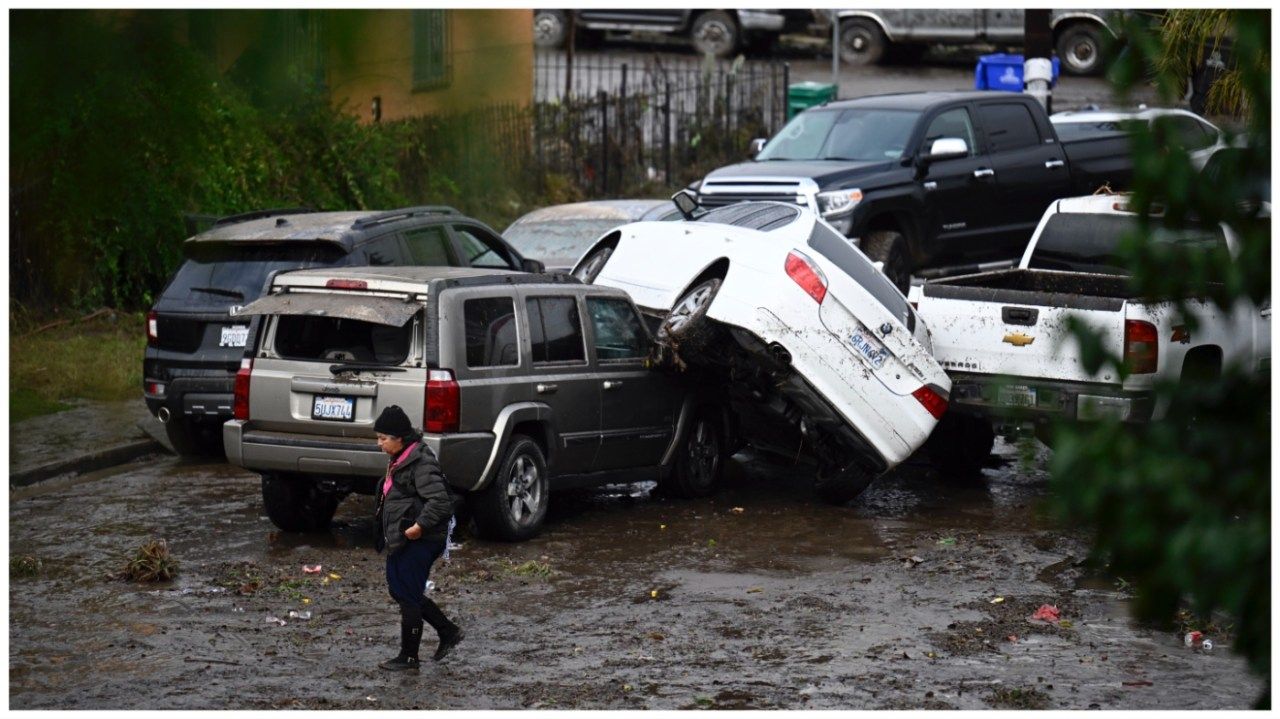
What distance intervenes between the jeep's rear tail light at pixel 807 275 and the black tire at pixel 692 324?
0.51 meters

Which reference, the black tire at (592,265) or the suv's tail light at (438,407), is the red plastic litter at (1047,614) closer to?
the suv's tail light at (438,407)

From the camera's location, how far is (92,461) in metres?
12.5

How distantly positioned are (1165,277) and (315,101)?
1371 millimetres

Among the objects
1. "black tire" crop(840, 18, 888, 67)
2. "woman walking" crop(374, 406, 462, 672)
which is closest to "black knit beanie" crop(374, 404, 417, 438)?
"woman walking" crop(374, 406, 462, 672)

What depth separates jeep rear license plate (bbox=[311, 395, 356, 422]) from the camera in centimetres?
960

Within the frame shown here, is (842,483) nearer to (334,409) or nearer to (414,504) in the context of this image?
(334,409)

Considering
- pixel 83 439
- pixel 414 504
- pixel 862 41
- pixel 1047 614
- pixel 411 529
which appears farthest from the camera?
pixel 862 41

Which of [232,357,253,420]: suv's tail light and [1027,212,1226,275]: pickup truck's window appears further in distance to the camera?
[1027,212,1226,275]: pickup truck's window

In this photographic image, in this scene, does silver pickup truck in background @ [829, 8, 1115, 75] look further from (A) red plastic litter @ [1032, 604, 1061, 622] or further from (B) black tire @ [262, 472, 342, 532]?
(A) red plastic litter @ [1032, 604, 1061, 622]

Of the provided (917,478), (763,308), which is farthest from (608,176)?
(763,308)

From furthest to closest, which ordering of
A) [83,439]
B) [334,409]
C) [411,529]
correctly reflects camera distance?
[83,439] < [334,409] < [411,529]

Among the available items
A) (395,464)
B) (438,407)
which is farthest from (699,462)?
(395,464)

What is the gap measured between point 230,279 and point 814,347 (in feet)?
14.9

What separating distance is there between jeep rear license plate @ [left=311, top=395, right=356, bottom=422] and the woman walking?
1.73 m
